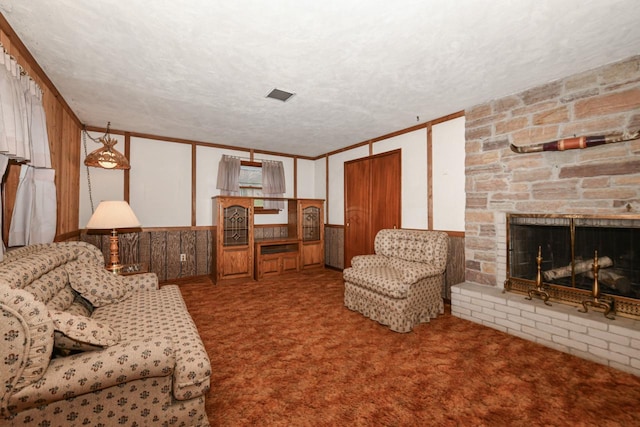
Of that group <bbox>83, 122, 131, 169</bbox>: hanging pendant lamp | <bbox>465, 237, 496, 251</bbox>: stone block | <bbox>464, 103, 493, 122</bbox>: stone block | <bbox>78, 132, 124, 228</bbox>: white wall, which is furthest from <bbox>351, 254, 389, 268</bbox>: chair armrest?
<bbox>78, 132, 124, 228</bbox>: white wall

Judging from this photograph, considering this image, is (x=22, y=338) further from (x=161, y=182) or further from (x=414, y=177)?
(x=414, y=177)

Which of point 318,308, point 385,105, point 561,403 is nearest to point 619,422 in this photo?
point 561,403

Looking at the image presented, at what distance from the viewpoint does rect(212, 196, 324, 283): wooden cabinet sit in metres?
4.48

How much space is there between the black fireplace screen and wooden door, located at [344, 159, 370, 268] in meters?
2.26

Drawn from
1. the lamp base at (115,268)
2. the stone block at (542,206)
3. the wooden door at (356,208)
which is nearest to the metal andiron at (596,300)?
the stone block at (542,206)

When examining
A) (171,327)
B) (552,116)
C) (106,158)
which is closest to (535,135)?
(552,116)

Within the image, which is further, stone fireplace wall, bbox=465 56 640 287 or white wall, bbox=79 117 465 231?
white wall, bbox=79 117 465 231

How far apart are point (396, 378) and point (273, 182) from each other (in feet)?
13.8

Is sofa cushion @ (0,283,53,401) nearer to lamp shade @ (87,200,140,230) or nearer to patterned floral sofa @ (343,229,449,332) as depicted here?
lamp shade @ (87,200,140,230)

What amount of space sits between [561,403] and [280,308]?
258 cm

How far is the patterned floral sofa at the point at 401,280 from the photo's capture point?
2.70 meters

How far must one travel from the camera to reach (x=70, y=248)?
231cm

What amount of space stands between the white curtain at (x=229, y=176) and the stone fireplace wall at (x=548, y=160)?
12.3ft

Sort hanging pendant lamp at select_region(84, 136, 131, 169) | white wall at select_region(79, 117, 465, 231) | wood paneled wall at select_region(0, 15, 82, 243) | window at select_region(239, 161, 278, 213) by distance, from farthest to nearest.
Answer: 1. window at select_region(239, 161, 278, 213)
2. hanging pendant lamp at select_region(84, 136, 131, 169)
3. white wall at select_region(79, 117, 465, 231)
4. wood paneled wall at select_region(0, 15, 82, 243)
